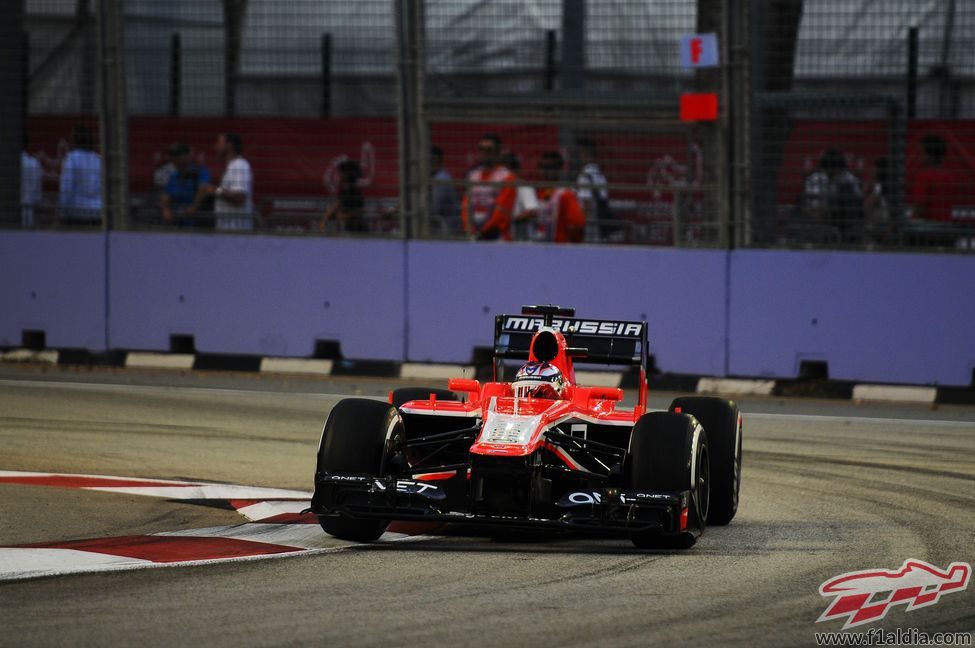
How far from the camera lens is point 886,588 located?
6.71 m

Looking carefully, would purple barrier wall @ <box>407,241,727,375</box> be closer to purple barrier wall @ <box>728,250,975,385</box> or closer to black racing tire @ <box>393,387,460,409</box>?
purple barrier wall @ <box>728,250,975,385</box>

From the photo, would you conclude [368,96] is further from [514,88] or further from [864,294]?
[864,294]

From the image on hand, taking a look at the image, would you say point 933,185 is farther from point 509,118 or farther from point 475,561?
point 475,561

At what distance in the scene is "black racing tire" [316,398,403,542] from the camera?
300 inches

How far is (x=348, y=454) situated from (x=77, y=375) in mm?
8455

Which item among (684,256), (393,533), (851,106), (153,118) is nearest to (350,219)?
(153,118)

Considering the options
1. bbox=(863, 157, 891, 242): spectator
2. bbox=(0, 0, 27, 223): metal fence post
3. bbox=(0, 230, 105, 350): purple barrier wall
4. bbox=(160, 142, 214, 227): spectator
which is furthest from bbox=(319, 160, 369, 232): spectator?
bbox=(863, 157, 891, 242): spectator

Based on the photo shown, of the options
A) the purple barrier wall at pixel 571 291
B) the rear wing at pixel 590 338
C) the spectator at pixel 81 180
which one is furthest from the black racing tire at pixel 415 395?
the spectator at pixel 81 180

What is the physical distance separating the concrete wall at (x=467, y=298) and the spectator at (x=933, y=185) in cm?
41

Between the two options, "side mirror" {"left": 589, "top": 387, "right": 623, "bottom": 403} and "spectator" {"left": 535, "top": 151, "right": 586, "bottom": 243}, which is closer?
"side mirror" {"left": 589, "top": 387, "right": 623, "bottom": 403}

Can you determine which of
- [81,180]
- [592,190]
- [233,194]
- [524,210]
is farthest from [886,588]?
[81,180]

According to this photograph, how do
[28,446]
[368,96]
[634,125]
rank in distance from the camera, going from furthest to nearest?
[368,96] < [634,125] < [28,446]

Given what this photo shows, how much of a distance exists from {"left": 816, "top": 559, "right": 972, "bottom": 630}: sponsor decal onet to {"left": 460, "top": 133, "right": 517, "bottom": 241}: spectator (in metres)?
8.34

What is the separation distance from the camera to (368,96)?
1573 cm
